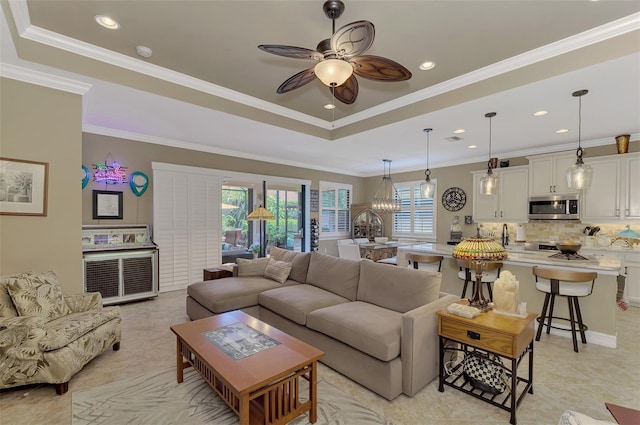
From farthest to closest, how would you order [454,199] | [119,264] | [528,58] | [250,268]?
[454,199] < [119,264] < [250,268] < [528,58]

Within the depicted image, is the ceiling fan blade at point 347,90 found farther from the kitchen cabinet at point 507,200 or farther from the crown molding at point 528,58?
the kitchen cabinet at point 507,200

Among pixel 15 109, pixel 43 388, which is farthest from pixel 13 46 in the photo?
pixel 43 388

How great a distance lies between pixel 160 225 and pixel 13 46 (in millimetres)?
3236

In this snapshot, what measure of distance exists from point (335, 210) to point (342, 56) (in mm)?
6579

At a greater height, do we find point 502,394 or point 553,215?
point 553,215

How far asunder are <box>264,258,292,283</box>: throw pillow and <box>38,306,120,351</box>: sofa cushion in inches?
74.1

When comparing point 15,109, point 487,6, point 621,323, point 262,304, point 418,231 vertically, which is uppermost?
point 487,6

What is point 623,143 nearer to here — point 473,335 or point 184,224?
point 473,335

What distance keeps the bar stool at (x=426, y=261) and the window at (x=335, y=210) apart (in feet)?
12.7

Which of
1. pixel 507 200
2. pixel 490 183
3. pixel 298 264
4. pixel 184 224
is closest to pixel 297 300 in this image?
pixel 298 264

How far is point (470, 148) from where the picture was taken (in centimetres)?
576

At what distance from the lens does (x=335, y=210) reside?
852 cm

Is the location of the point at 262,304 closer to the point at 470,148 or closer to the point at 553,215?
the point at 470,148

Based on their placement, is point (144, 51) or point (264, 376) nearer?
point (264, 376)
